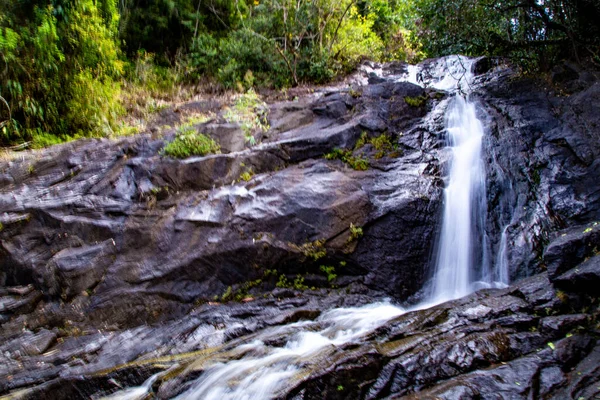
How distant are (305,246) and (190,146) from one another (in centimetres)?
323

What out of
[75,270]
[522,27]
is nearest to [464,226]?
[522,27]

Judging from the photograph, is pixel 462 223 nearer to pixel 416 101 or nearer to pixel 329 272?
pixel 329 272

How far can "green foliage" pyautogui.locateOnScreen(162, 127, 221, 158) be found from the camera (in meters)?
7.96

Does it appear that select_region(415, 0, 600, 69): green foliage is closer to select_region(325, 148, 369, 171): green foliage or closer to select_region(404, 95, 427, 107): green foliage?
select_region(404, 95, 427, 107): green foliage

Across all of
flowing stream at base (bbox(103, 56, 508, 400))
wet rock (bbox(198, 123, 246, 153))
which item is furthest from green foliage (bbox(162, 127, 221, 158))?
flowing stream at base (bbox(103, 56, 508, 400))

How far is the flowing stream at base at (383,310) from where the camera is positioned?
164 inches

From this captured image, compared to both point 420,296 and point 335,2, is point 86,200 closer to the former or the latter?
point 420,296

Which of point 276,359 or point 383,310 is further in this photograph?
point 383,310

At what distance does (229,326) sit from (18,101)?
6.81 metres

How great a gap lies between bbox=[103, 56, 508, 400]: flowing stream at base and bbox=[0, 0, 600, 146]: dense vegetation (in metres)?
1.61

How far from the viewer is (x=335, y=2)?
12.2 m

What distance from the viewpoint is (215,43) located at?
1267 centimetres

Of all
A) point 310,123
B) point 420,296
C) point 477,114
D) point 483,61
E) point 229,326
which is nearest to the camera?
point 229,326

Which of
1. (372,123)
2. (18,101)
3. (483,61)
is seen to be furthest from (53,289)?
(483,61)
